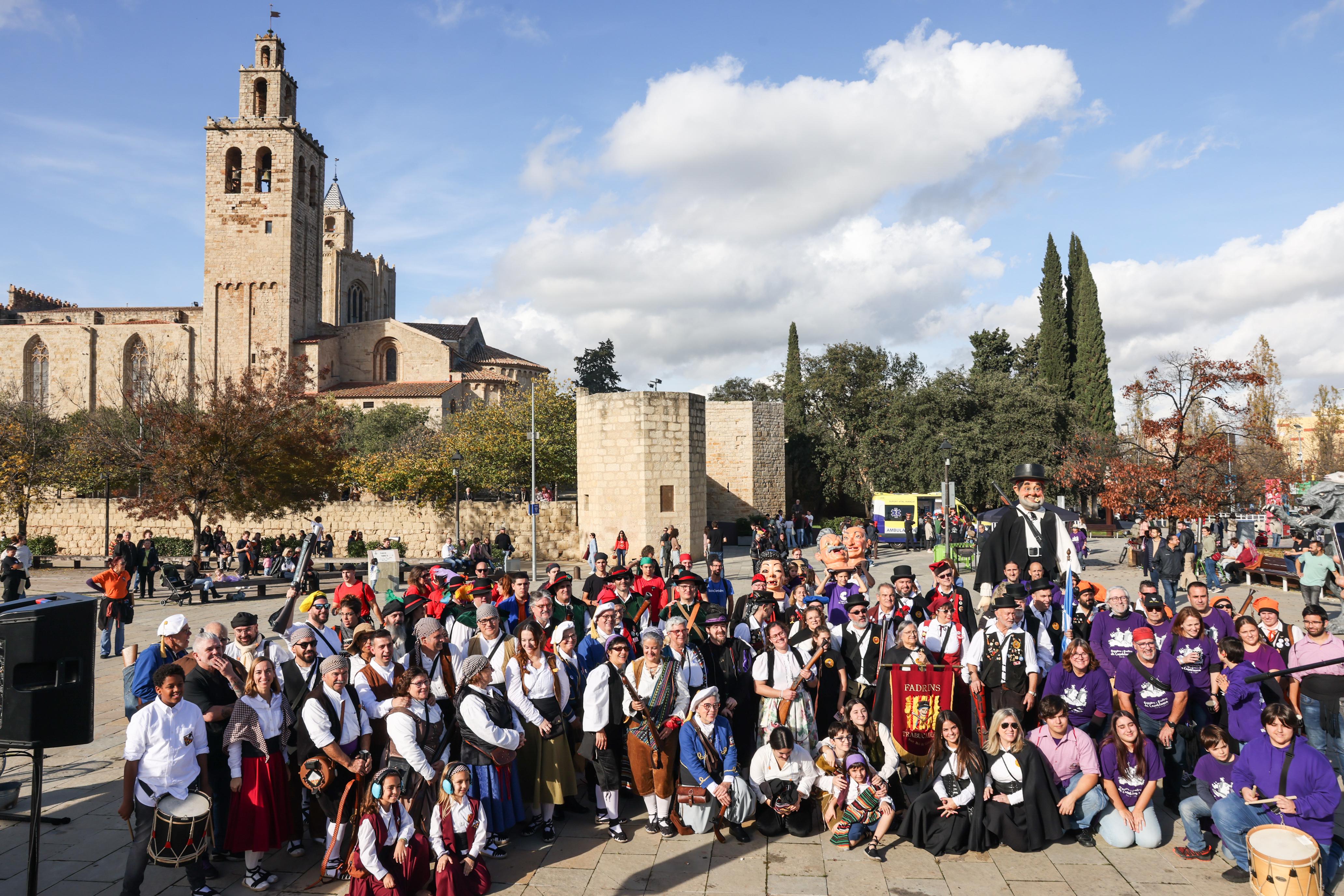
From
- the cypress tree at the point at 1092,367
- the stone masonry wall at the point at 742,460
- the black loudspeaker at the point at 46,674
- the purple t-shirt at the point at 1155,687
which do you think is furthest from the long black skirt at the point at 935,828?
the cypress tree at the point at 1092,367

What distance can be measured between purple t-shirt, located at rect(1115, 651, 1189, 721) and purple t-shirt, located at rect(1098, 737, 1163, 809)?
65 cm

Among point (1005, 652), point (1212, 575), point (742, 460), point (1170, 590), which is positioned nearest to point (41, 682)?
point (1005, 652)

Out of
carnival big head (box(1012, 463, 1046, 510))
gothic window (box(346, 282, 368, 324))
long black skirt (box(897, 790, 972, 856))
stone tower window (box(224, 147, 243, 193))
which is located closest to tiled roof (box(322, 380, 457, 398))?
stone tower window (box(224, 147, 243, 193))

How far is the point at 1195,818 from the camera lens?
17.4 feet

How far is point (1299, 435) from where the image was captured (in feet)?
246

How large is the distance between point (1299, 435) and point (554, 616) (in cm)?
8835

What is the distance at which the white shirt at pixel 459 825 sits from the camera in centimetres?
486

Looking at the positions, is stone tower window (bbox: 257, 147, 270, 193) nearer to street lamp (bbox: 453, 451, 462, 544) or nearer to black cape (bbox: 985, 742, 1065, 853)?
street lamp (bbox: 453, 451, 462, 544)

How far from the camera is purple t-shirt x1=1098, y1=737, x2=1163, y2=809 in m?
5.53

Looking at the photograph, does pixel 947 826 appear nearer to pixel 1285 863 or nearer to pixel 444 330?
pixel 1285 863

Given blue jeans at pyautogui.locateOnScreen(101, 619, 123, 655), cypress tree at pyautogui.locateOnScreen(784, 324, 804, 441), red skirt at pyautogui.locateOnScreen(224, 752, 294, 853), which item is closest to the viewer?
red skirt at pyautogui.locateOnScreen(224, 752, 294, 853)

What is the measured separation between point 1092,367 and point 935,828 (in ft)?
133

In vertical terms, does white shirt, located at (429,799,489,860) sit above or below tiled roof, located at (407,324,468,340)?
below

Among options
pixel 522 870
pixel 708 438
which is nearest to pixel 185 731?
pixel 522 870
